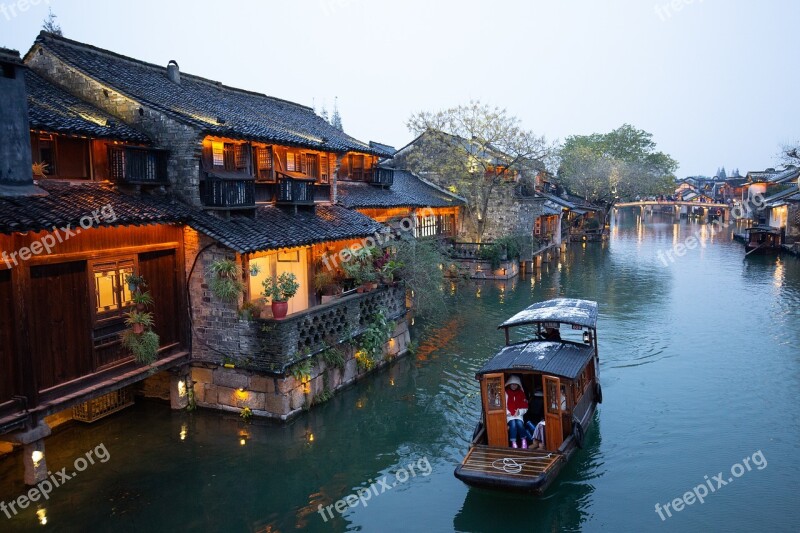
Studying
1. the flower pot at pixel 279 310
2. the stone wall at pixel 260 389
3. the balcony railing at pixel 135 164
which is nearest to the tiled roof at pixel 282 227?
the flower pot at pixel 279 310

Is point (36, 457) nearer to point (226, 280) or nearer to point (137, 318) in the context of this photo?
point (137, 318)

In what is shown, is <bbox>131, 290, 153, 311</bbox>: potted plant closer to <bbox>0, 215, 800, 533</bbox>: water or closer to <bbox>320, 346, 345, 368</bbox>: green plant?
<bbox>0, 215, 800, 533</bbox>: water

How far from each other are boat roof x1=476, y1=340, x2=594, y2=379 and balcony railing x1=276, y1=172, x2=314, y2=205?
870 cm

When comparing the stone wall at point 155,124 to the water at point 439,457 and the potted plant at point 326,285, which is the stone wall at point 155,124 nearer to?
the potted plant at point 326,285

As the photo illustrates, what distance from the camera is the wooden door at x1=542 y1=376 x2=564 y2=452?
41.6 feet

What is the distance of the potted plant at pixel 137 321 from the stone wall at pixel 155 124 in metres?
3.45

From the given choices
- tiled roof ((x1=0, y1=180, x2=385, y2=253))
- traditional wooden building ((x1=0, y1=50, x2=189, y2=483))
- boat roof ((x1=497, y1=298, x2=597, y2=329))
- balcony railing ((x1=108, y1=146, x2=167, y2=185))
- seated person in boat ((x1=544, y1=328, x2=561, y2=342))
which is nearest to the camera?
tiled roof ((x1=0, y1=180, x2=385, y2=253))

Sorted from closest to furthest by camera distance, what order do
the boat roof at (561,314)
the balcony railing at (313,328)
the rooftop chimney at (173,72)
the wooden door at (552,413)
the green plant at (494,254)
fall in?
the wooden door at (552,413)
the balcony railing at (313,328)
the boat roof at (561,314)
the rooftop chimney at (173,72)
the green plant at (494,254)

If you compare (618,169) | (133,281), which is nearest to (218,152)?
(133,281)

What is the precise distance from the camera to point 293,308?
20750mm

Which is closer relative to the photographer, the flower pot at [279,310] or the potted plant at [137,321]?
the potted plant at [137,321]

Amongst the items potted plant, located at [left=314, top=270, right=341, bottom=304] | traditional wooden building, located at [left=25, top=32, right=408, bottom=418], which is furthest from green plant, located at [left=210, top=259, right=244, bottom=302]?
potted plant, located at [left=314, top=270, right=341, bottom=304]

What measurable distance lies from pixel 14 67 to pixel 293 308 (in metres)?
11.4

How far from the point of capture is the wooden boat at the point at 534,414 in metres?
11.6
